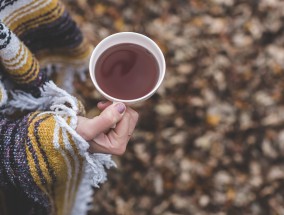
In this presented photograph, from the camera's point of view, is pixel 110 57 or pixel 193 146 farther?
pixel 193 146

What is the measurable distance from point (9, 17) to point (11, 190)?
57cm

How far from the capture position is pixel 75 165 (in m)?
1.25

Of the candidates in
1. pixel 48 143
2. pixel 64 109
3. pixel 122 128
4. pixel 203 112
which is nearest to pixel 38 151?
pixel 48 143

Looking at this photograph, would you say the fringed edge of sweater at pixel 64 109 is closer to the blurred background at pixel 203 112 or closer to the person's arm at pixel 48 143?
the person's arm at pixel 48 143

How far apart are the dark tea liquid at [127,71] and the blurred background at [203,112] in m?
0.81

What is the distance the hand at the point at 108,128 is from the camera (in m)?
1.13

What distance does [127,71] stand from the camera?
129cm

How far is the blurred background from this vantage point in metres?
1.98

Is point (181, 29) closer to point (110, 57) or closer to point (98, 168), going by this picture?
point (110, 57)

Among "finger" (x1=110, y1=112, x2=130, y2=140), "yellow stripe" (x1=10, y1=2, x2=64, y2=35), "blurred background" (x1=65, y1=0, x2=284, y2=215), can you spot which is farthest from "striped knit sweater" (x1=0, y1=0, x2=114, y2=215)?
"blurred background" (x1=65, y1=0, x2=284, y2=215)

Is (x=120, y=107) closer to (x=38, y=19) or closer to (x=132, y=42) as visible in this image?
(x=132, y=42)

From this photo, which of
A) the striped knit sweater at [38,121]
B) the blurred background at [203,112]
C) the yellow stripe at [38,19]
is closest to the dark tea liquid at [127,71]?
the striped knit sweater at [38,121]

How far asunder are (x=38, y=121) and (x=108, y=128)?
0.21 m

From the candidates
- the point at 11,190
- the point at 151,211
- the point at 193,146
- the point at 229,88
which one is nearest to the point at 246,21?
the point at 229,88
